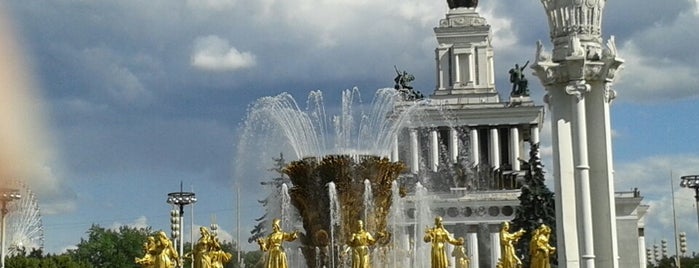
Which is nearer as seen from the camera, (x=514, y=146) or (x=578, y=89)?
(x=578, y=89)

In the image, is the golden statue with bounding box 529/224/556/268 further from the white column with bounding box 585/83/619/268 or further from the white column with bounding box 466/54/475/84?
the white column with bounding box 466/54/475/84

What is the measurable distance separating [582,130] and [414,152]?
6177 cm

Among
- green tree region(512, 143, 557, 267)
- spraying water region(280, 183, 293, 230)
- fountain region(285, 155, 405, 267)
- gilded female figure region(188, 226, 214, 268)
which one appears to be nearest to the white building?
green tree region(512, 143, 557, 267)

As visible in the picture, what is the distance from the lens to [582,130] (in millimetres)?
22188

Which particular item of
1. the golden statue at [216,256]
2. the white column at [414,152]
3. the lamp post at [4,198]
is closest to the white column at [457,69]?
the white column at [414,152]

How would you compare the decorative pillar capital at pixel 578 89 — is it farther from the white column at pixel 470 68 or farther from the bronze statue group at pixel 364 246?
the white column at pixel 470 68

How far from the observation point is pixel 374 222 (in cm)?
2784

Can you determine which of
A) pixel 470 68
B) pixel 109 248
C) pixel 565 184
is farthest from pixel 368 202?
pixel 109 248

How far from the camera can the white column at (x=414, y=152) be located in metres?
83.0

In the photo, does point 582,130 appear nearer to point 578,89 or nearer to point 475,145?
point 578,89

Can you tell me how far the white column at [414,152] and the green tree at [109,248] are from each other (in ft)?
86.5

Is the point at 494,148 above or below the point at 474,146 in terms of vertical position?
below

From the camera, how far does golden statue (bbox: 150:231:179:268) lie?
2519 centimetres

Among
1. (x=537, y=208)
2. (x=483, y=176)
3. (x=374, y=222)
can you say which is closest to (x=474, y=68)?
(x=483, y=176)
